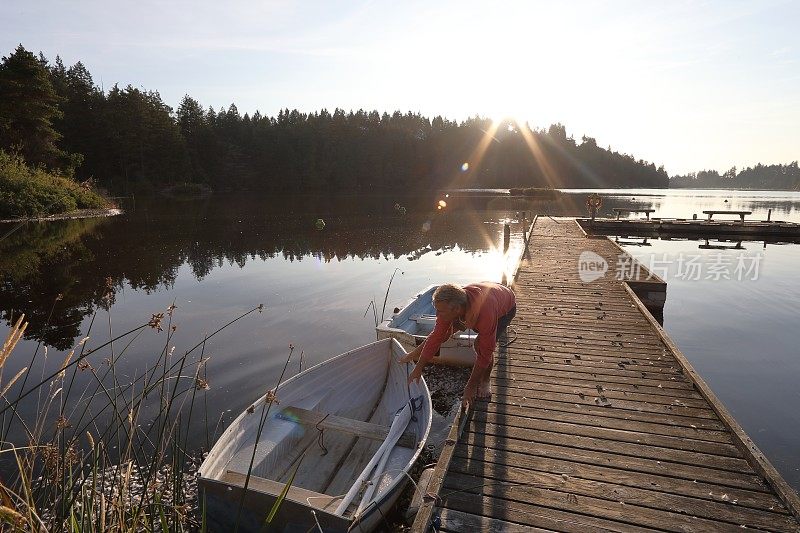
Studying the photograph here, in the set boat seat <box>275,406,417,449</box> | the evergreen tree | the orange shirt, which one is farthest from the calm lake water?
the evergreen tree

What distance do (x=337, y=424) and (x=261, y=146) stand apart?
9707 centimetres

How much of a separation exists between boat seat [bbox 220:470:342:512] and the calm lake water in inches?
81.7

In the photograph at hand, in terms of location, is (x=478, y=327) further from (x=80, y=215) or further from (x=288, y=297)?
(x=80, y=215)

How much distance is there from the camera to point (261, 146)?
3711 inches

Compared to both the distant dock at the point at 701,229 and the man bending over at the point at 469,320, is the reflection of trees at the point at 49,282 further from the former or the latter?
the distant dock at the point at 701,229

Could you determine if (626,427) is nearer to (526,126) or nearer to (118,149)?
(118,149)

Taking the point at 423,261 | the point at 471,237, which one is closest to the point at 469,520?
the point at 423,261

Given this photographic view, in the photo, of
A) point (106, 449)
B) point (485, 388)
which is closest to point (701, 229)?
point (485, 388)

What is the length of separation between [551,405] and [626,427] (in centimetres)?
84

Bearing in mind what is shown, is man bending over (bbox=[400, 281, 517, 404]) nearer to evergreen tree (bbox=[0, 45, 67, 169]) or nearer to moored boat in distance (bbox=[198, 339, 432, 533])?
moored boat in distance (bbox=[198, 339, 432, 533])

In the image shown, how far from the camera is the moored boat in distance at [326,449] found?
398 centimetres

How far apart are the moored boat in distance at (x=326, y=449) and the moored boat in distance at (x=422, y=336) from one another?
175cm

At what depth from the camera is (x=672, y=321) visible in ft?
40.8

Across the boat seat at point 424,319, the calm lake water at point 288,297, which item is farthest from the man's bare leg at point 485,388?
the boat seat at point 424,319
